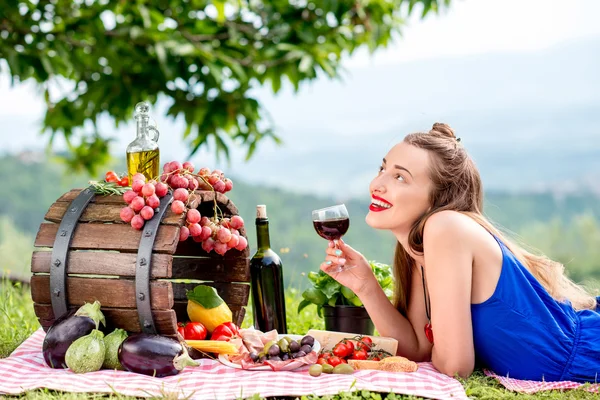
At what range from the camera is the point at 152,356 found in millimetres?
2912

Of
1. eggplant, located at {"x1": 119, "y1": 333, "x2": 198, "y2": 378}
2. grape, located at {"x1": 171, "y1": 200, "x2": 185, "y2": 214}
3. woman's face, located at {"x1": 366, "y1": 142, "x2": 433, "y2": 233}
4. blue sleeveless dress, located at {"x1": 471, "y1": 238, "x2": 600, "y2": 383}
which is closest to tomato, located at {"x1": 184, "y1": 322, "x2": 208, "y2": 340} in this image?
eggplant, located at {"x1": 119, "y1": 333, "x2": 198, "y2": 378}

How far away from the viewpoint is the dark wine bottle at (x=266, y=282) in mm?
3643

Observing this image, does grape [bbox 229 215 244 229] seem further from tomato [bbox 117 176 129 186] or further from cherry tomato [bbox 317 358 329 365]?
cherry tomato [bbox 317 358 329 365]

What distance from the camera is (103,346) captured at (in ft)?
9.84

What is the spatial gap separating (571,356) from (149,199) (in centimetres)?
196

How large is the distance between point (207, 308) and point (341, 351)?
73 centimetres

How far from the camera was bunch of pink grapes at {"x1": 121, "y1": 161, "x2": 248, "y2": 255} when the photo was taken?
311cm

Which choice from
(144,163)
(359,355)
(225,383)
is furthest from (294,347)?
(144,163)

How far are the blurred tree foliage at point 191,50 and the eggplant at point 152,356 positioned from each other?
2.45 m

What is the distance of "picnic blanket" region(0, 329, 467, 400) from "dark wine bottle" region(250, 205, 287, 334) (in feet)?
2.14

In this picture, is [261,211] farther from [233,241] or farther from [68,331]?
[68,331]

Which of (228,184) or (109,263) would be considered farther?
(228,184)

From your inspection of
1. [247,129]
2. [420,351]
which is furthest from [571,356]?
[247,129]

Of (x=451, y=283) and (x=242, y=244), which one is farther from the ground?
(x=242, y=244)
